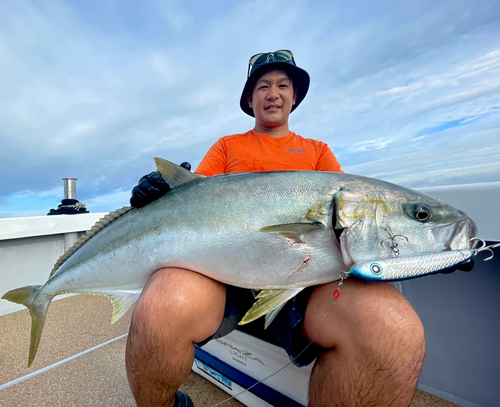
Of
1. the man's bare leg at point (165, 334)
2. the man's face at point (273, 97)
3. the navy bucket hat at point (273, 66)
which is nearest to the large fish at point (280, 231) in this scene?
the man's bare leg at point (165, 334)

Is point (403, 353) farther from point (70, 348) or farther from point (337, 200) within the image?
point (70, 348)

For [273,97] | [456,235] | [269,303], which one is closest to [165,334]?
[269,303]

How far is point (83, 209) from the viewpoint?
3.95 m

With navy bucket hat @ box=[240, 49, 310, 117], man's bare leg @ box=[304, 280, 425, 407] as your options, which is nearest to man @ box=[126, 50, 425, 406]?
man's bare leg @ box=[304, 280, 425, 407]

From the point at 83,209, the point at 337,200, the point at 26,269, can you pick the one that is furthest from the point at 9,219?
the point at 337,200

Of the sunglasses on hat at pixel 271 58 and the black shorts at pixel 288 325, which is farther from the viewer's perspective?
the sunglasses on hat at pixel 271 58

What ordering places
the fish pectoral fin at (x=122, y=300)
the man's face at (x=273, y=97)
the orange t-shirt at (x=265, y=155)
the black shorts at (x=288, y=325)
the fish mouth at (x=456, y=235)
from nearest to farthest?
the fish mouth at (x=456, y=235) < the black shorts at (x=288, y=325) < the fish pectoral fin at (x=122, y=300) < the orange t-shirt at (x=265, y=155) < the man's face at (x=273, y=97)

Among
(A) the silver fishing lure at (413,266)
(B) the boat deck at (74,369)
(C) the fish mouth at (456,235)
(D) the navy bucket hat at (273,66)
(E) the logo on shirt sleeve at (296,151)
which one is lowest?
(B) the boat deck at (74,369)

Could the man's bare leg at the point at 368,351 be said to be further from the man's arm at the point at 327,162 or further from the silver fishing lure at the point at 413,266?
the man's arm at the point at 327,162

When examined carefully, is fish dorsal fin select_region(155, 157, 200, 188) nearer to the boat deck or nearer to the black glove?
the black glove

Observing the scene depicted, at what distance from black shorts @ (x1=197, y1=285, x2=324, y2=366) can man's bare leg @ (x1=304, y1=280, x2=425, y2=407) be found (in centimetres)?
7

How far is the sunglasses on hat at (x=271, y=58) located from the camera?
71.5 inches

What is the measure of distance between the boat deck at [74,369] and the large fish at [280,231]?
2.11 ft

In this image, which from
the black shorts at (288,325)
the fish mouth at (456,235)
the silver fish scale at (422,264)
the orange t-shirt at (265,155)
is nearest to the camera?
the silver fish scale at (422,264)
